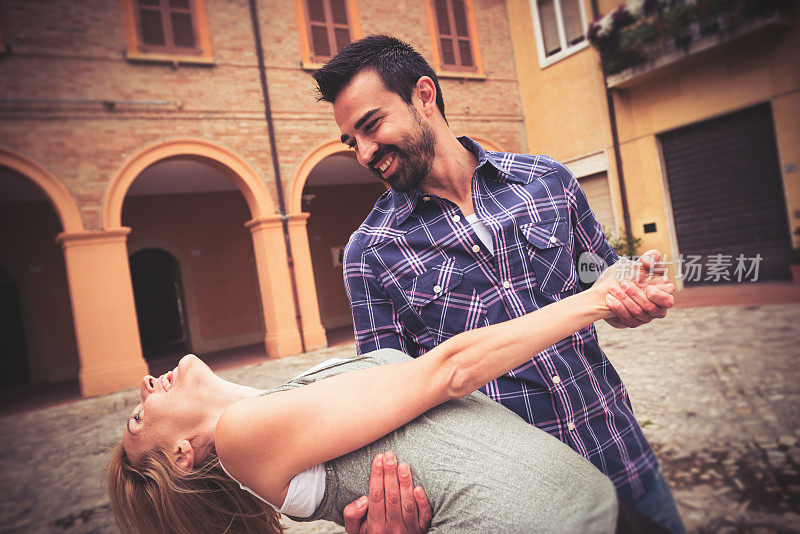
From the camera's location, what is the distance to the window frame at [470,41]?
11203 mm

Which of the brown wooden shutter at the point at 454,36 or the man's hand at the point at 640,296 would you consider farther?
the brown wooden shutter at the point at 454,36

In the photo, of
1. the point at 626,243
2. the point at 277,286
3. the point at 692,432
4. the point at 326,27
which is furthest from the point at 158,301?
the point at 692,432

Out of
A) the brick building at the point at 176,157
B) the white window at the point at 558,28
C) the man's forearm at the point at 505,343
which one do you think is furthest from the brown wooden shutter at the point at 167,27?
the man's forearm at the point at 505,343

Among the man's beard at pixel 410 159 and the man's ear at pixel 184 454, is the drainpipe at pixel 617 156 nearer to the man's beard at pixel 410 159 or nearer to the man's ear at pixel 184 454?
the man's beard at pixel 410 159

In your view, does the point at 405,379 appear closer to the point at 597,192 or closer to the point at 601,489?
the point at 601,489

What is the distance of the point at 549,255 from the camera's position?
4.82ft

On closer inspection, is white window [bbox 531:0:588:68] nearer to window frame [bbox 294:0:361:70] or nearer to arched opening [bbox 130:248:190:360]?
window frame [bbox 294:0:361:70]

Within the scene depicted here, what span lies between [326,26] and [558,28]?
5.41 meters

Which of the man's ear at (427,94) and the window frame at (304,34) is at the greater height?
the window frame at (304,34)

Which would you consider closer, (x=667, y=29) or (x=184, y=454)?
(x=184, y=454)

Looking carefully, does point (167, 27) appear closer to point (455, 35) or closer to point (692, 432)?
point (455, 35)

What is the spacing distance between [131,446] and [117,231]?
8.44m

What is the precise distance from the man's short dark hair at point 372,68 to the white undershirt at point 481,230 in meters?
0.50

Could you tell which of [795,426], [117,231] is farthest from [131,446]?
→ [117,231]
